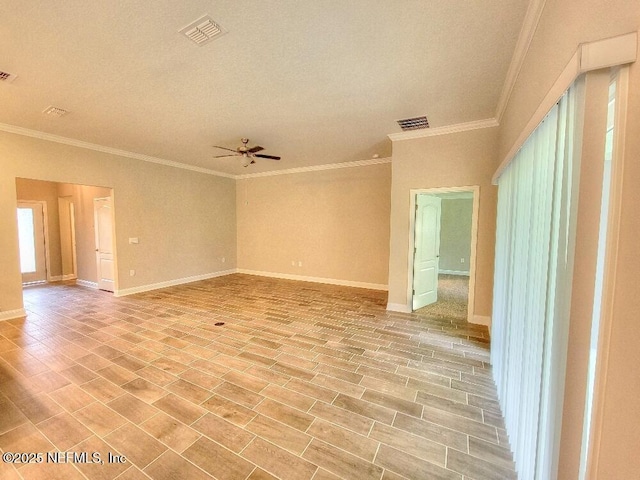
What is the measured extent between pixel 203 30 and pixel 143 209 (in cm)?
504

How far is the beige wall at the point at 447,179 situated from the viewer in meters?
3.84

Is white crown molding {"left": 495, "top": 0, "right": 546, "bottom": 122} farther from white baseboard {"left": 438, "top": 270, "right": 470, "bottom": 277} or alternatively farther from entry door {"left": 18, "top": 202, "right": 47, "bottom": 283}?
entry door {"left": 18, "top": 202, "right": 47, "bottom": 283}

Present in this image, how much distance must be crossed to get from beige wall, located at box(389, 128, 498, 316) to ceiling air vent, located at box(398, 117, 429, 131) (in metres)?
0.30

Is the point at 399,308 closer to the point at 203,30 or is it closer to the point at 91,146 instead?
the point at 203,30

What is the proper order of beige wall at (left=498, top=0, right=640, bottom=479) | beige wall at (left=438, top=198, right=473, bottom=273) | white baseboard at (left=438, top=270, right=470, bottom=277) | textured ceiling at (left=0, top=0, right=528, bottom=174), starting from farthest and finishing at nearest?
beige wall at (left=438, top=198, right=473, bottom=273) < white baseboard at (left=438, top=270, right=470, bottom=277) < textured ceiling at (left=0, top=0, right=528, bottom=174) < beige wall at (left=498, top=0, right=640, bottom=479)

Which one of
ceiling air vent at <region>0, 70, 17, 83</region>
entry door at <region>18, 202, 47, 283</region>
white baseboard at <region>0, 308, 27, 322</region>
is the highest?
ceiling air vent at <region>0, 70, 17, 83</region>

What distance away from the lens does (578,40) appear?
3.75ft

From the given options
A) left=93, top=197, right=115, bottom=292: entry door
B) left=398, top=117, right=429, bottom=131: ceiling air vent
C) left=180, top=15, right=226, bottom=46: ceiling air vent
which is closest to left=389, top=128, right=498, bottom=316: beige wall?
left=398, top=117, right=429, bottom=131: ceiling air vent

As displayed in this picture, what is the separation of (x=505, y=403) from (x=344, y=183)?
5272 millimetres

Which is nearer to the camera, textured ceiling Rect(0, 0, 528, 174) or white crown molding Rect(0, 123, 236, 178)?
textured ceiling Rect(0, 0, 528, 174)

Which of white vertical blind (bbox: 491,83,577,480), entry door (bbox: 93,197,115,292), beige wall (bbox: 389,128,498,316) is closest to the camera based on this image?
white vertical blind (bbox: 491,83,577,480)

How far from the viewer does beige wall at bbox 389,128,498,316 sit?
3836mm

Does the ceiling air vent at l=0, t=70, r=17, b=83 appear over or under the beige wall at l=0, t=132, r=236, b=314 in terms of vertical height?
over

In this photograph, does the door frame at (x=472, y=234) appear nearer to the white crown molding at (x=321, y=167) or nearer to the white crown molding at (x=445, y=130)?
the white crown molding at (x=445, y=130)
